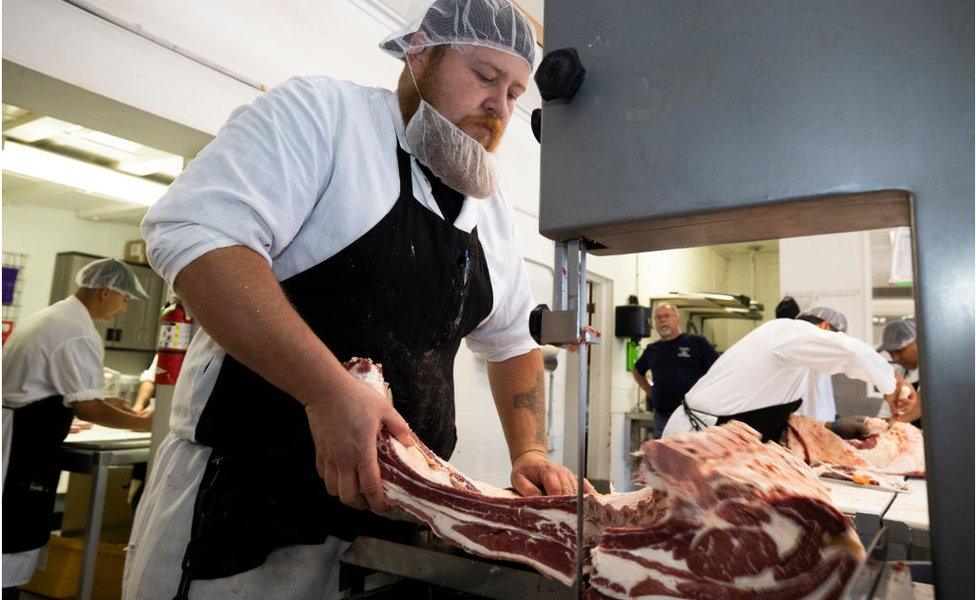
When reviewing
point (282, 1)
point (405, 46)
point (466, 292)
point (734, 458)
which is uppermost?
point (282, 1)

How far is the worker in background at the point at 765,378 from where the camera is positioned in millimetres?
3393

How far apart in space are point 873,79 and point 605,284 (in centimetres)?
660

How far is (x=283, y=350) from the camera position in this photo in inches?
42.9

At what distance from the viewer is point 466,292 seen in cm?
166

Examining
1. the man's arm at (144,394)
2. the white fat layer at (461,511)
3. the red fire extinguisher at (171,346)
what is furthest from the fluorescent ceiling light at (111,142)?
the white fat layer at (461,511)

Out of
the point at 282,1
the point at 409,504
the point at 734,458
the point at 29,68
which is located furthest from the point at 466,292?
the point at 282,1

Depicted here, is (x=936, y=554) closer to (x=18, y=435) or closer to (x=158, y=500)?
(x=158, y=500)

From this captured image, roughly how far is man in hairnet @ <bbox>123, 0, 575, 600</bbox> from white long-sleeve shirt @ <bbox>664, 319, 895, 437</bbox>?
2228 millimetres

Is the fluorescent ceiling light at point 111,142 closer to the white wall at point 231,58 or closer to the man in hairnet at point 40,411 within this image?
the man in hairnet at point 40,411

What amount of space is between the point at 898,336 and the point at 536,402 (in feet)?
15.7

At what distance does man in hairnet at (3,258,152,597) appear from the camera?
3.33 m

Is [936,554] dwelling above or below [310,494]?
above

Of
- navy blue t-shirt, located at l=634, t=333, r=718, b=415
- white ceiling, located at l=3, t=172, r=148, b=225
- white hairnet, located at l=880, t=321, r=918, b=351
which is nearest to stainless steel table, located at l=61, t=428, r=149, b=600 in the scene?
white ceiling, located at l=3, t=172, r=148, b=225

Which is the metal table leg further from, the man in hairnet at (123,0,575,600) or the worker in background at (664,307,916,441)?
the worker in background at (664,307,916,441)
